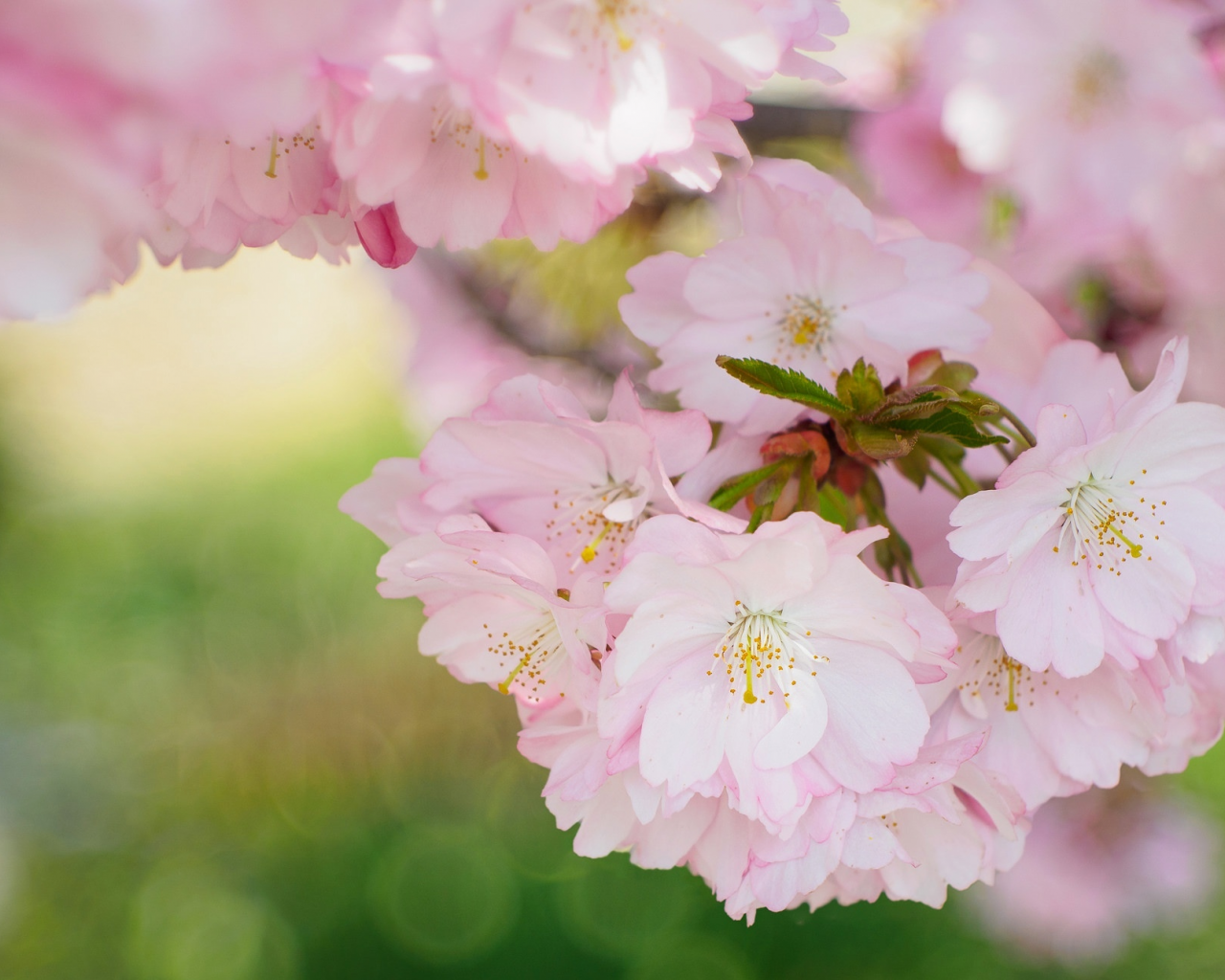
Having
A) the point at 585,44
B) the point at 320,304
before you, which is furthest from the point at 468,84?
the point at 320,304

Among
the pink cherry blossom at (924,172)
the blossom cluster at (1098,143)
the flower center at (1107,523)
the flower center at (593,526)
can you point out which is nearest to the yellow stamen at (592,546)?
the flower center at (593,526)

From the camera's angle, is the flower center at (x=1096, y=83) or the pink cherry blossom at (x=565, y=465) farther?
the flower center at (x=1096, y=83)

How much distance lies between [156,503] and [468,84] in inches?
103

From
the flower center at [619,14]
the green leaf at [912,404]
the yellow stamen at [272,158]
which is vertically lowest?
the green leaf at [912,404]

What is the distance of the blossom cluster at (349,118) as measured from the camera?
26 cm

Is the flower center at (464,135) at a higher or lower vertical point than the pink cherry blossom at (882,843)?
higher

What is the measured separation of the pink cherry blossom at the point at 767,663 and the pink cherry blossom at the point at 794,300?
0.10 m

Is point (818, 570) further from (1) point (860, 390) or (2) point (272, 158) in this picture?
(2) point (272, 158)

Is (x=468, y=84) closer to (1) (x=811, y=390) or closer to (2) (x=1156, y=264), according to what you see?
(1) (x=811, y=390)

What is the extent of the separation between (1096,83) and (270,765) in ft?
6.19

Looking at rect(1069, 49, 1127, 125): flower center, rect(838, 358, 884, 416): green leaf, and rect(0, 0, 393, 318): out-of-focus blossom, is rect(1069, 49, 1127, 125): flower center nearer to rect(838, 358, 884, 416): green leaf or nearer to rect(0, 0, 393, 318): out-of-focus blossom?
rect(838, 358, 884, 416): green leaf

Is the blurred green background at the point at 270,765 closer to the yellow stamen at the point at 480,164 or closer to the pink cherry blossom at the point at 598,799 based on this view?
the pink cherry blossom at the point at 598,799

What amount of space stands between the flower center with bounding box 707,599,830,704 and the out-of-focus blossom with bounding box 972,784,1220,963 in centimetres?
137

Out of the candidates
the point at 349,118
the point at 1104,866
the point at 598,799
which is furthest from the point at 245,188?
the point at 1104,866
